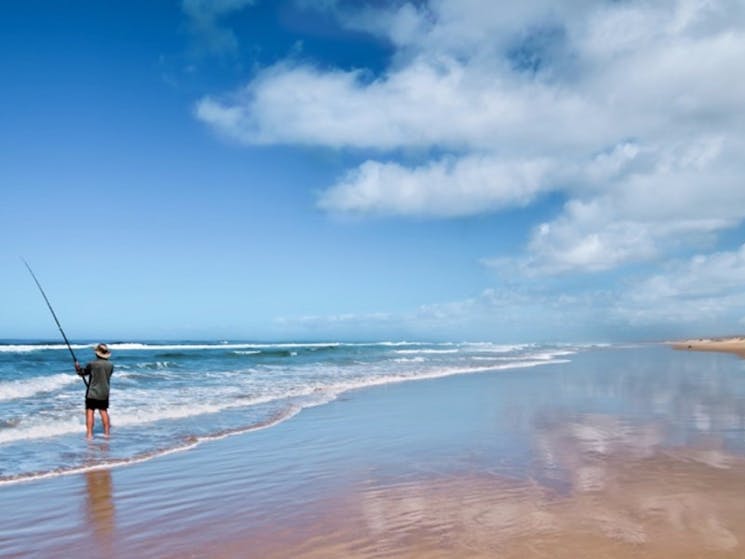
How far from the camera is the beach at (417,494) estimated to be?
5180mm

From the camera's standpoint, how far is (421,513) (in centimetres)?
596

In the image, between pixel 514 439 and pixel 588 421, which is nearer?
pixel 514 439

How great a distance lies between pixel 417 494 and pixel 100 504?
12.1 feet

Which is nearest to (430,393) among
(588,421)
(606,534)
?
(588,421)

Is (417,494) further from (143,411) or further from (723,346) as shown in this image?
(723,346)

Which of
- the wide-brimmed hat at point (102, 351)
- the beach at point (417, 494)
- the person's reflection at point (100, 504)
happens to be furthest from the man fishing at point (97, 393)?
the person's reflection at point (100, 504)

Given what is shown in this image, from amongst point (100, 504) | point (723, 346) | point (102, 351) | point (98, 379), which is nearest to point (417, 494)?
point (100, 504)

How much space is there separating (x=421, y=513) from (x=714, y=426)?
7.66 metres

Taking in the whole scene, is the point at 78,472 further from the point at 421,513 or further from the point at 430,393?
the point at 430,393

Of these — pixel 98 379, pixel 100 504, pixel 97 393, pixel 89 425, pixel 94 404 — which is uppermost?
pixel 98 379

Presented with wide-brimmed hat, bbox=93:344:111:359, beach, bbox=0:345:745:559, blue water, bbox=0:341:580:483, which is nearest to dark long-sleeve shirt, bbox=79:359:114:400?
wide-brimmed hat, bbox=93:344:111:359

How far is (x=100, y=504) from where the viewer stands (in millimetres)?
6844

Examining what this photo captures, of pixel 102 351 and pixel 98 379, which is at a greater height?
pixel 102 351

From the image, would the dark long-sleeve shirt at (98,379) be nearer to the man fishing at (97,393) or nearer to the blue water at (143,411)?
the man fishing at (97,393)
